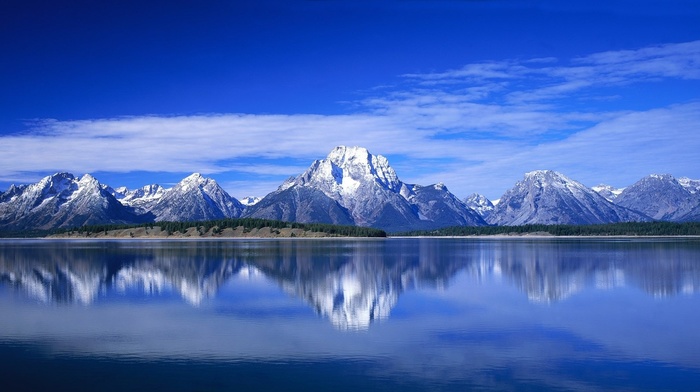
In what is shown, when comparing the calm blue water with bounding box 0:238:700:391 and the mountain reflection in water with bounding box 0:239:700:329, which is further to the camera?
the mountain reflection in water with bounding box 0:239:700:329

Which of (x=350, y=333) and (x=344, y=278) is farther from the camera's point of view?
(x=344, y=278)

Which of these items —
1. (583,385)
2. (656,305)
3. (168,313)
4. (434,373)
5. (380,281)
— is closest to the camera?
(583,385)

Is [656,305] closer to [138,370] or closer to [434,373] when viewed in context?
[434,373]

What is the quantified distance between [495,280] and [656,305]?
77.2 ft

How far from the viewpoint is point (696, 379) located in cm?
2703

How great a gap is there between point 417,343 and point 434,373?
259 inches

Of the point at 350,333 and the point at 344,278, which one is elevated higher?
the point at 344,278

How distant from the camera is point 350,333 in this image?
37469 mm

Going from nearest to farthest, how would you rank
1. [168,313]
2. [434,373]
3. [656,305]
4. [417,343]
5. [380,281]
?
1. [434,373]
2. [417,343]
3. [168,313]
4. [656,305]
5. [380,281]

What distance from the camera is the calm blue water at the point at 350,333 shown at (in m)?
27.1

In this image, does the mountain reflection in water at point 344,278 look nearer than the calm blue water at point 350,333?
No

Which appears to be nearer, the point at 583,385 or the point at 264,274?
the point at 583,385

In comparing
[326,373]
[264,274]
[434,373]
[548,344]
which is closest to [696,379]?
[548,344]

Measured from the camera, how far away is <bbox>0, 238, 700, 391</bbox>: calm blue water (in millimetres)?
27094
